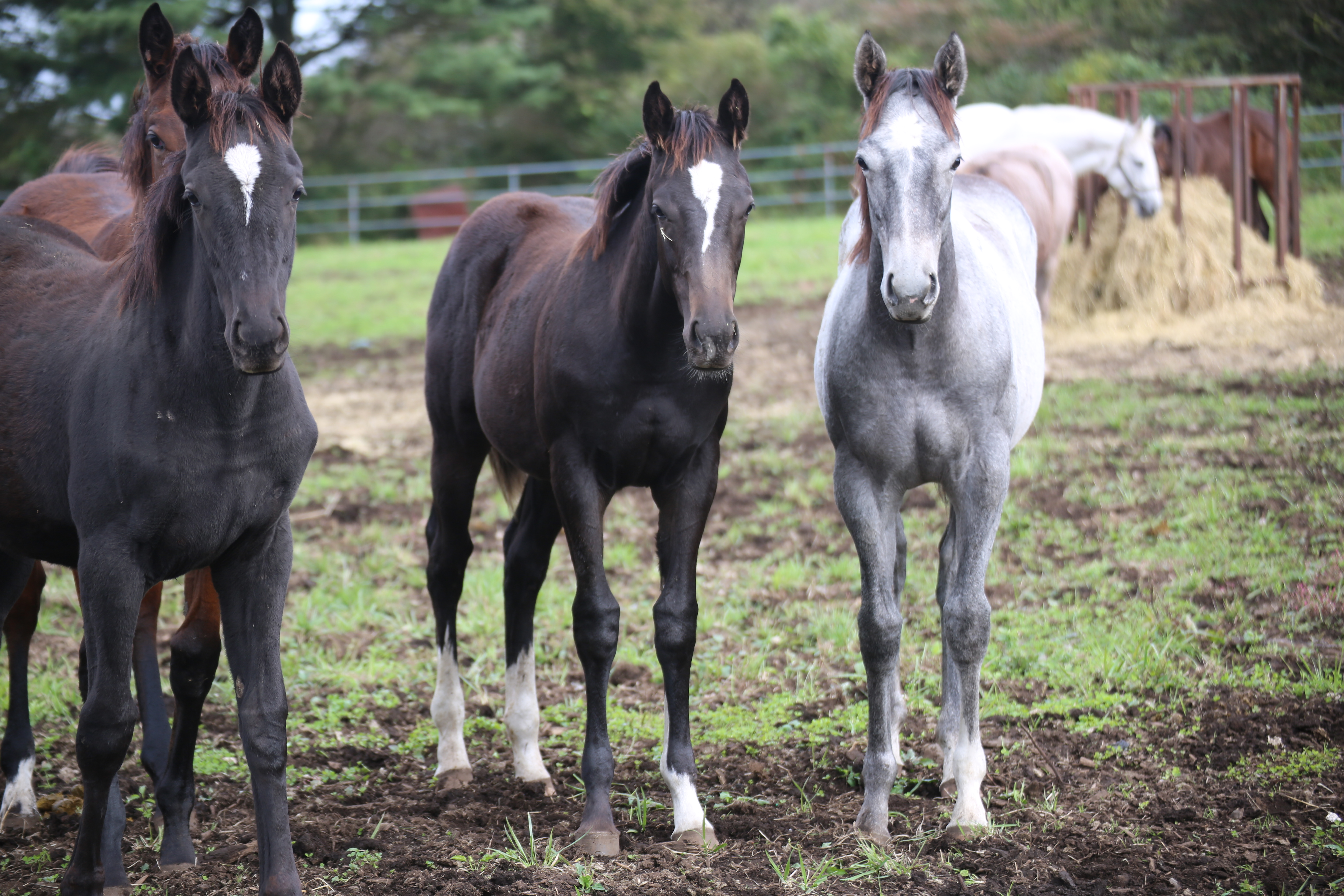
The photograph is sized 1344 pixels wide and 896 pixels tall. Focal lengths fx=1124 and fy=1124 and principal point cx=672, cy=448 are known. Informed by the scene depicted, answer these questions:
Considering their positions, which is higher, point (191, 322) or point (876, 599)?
point (191, 322)

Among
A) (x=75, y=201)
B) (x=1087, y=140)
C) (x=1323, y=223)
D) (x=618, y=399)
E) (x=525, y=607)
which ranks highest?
(x=1087, y=140)

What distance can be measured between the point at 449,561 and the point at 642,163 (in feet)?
6.03

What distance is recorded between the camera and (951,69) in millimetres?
3623

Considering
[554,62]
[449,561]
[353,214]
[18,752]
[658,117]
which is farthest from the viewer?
[554,62]

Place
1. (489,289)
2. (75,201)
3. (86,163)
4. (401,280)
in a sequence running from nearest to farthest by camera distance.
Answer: (489,289), (75,201), (86,163), (401,280)

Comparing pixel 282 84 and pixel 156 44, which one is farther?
pixel 156 44

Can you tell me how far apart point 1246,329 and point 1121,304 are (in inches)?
51.7

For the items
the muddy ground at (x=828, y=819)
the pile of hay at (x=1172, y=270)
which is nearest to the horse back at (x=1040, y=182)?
the pile of hay at (x=1172, y=270)

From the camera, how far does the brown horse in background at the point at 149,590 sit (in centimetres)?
340

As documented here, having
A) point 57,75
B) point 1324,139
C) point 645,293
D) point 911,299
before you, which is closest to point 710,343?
point 645,293

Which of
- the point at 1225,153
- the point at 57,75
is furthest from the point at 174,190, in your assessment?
the point at 57,75

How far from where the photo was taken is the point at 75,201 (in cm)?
502

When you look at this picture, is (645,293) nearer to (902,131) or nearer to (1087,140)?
(902,131)

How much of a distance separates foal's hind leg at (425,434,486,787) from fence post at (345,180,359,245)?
19.5 meters
